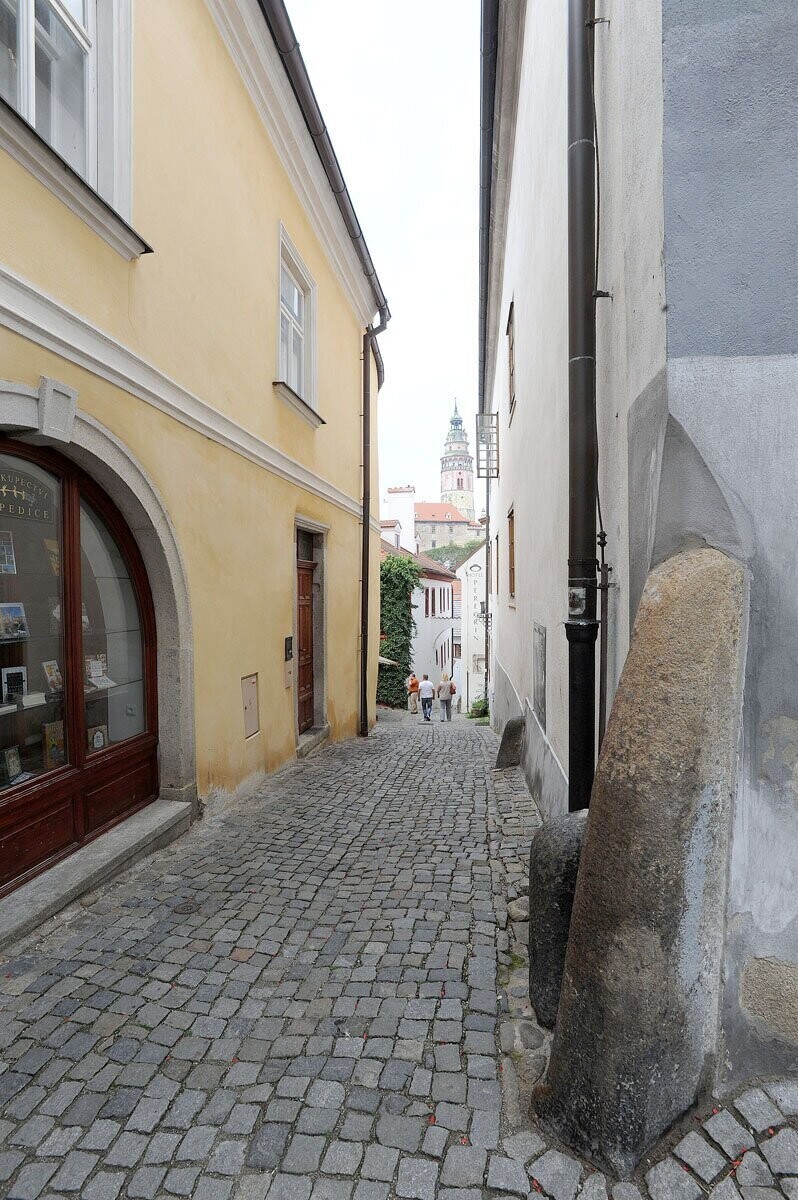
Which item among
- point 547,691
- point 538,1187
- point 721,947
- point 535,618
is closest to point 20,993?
point 538,1187

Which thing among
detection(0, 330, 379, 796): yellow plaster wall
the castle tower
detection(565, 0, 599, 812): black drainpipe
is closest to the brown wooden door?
detection(0, 330, 379, 796): yellow plaster wall

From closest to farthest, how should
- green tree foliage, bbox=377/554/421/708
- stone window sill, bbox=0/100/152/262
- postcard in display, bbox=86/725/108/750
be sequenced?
1. stone window sill, bbox=0/100/152/262
2. postcard in display, bbox=86/725/108/750
3. green tree foliage, bbox=377/554/421/708

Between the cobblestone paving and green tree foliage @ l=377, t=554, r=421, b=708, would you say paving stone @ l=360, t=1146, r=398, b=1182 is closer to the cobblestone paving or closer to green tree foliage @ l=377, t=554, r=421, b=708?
the cobblestone paving

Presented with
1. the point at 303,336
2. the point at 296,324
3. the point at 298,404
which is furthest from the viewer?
the point at 303,336

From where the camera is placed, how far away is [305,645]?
29.0 feet

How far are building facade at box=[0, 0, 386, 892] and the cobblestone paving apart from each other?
3.11 ft

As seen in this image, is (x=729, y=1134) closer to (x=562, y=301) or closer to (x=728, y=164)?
(x=728, y=164)

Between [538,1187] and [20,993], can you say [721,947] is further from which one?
[20,993]

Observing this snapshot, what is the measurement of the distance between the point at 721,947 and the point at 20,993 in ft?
8.86

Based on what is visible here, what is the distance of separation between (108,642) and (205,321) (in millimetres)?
2662

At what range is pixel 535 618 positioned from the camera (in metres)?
6.48

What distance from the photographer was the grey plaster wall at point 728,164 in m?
2.14

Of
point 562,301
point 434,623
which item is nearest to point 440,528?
point 434,623

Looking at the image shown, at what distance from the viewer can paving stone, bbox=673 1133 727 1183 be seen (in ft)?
5.95
